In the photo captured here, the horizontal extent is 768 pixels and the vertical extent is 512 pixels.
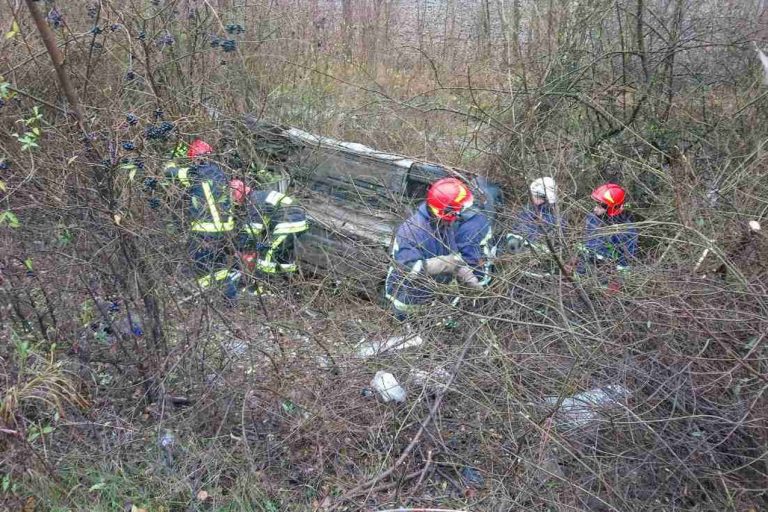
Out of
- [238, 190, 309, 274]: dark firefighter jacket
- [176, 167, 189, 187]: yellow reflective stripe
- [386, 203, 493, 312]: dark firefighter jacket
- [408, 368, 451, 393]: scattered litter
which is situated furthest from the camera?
[386, 203, 493, 312]: dark firefighter jacket

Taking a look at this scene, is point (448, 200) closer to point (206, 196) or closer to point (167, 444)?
point (206, 196)

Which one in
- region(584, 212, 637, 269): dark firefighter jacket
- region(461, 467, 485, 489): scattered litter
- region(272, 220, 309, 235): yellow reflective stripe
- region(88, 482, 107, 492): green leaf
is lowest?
region(461, 467, 485, 489): scattered litter

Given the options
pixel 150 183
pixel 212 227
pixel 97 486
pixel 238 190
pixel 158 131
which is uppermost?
pixel 158 131

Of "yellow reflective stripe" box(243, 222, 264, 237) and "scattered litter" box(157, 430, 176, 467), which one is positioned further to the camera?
"yellow reflective stripe" box(243, 222, 264, 237)

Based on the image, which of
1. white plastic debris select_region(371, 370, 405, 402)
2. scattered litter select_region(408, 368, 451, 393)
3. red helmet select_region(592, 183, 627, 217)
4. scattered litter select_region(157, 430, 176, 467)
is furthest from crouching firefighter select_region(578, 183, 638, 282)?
scattered litter select_region(157, 430, 176, 467)

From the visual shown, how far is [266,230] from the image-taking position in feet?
11.8

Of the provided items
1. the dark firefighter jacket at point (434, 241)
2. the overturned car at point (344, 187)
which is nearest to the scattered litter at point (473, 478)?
the dark firefighter jacket at point (434, 241)

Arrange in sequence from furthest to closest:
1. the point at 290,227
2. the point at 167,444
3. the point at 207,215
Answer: the point at 290,227 → the point at 207,215 → the point at 167,444

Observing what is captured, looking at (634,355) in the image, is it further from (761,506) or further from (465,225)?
(465,225)

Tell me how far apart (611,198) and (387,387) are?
95.9 inches

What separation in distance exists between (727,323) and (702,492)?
784 millimetres

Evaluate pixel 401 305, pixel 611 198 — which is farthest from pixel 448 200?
pixel 611 198

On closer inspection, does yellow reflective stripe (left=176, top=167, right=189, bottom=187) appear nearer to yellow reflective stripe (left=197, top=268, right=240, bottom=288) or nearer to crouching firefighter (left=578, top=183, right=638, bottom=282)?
yellow reflective stripe (left=197, top=268, right=240, bottom=288)

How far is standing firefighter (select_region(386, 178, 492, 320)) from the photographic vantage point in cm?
383
